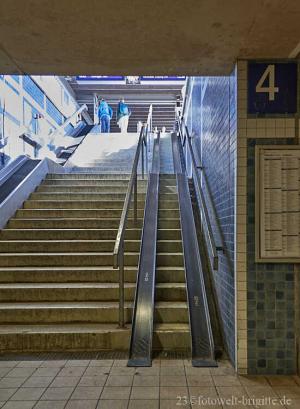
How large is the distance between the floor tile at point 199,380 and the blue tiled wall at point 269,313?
356 mm

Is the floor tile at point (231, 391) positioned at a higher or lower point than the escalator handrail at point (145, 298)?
lower

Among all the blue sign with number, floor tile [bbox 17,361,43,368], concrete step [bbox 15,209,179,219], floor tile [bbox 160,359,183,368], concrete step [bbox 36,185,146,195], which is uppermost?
the blue sign with number

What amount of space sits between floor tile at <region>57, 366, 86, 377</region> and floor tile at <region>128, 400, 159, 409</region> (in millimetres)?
583

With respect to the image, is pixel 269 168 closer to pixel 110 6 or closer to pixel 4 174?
pixel 110 6

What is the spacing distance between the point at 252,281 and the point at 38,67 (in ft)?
8.19

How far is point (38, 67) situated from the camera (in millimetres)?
3225

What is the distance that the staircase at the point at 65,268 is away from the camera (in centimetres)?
332

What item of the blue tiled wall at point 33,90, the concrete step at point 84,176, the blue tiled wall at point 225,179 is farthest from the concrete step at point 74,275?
the blue tiled wall at point 33,90

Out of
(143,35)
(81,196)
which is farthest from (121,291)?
(81,196)

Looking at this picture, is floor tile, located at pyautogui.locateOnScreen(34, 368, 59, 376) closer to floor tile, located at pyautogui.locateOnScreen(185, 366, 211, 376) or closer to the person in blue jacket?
floor tile, located at pyautogui.locateOnScreen(185, 366, 211, 376)

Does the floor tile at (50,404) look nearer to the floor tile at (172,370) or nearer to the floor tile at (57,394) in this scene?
the floor tile at (57,394)

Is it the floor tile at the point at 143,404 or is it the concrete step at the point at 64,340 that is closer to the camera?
the floor tile at the point at 143,404

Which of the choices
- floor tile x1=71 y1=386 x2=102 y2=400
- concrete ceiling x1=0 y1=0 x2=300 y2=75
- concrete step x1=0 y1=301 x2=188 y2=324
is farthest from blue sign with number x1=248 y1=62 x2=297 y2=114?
floor tile x1=71 y1=386 x2=102 y2=400

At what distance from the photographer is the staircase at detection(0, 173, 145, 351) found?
3.32 metres
